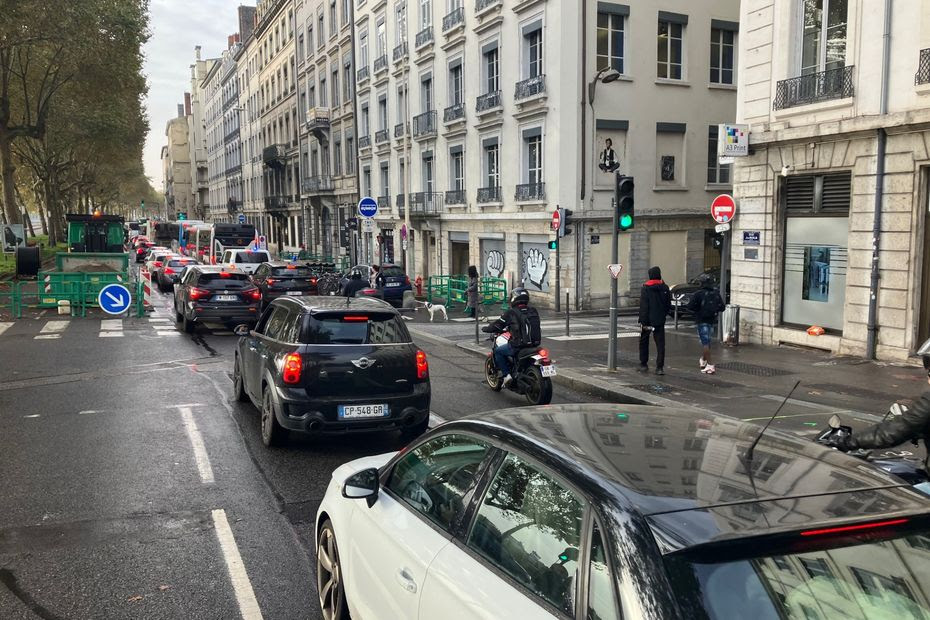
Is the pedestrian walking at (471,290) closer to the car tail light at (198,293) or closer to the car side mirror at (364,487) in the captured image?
the car tail light at (198,293)

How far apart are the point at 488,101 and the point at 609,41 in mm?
5166

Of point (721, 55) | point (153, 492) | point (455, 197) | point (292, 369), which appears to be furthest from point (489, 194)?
Result: point (153, 492)

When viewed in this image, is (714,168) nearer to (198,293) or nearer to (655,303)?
(655,303)

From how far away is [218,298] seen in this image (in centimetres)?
1859

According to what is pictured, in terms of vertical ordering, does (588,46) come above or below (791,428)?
above

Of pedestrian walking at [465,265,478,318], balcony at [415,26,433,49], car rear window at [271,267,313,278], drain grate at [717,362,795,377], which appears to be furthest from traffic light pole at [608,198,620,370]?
balcony at [415,26,433,49]

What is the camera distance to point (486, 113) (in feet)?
92.4

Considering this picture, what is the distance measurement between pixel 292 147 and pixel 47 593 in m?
56.9

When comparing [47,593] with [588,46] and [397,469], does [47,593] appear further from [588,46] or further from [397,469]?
[588,46]

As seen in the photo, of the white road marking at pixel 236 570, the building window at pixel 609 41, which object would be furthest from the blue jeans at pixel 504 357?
the building window at pixel 609 41

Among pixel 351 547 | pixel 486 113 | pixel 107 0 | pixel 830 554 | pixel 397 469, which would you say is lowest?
pixel 351 547

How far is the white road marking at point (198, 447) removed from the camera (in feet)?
24.4

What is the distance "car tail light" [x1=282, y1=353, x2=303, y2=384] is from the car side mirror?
13.2 ft

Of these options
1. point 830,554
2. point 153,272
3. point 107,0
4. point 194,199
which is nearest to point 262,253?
point 153,272
